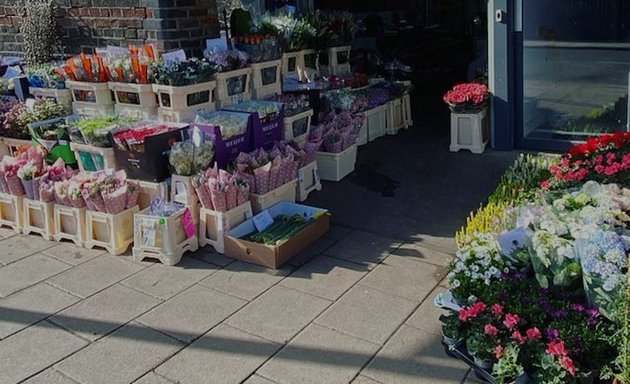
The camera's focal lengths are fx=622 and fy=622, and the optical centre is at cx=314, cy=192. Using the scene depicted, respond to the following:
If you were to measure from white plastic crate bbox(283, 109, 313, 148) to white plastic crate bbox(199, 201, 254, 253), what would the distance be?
3.80ft

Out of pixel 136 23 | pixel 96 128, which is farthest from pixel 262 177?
pixel 136 23

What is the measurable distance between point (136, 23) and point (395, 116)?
309cm

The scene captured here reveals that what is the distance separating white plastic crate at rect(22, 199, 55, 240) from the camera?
4.67 meters

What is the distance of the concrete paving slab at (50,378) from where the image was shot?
297 centimetres

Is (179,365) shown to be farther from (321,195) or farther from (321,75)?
(321,75)

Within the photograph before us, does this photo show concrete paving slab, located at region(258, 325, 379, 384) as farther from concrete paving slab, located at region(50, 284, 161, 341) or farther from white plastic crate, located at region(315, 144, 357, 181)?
white plastic crate, located at region(315, 144, 357, 181)

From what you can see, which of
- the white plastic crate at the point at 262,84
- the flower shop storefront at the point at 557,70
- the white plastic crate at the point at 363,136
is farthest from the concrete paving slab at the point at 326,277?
the flower shop storefront at the point at 557,70

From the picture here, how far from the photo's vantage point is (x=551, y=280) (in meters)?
2.88

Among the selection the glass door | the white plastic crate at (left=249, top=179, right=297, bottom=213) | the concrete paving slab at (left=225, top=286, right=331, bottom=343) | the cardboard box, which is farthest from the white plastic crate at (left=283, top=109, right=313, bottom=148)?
the glass door

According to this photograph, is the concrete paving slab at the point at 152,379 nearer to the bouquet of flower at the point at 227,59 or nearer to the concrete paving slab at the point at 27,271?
the concrete paving slab at the point at 27,271

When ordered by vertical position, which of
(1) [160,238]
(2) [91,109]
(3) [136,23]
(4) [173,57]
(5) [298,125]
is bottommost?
(1) [160,238]

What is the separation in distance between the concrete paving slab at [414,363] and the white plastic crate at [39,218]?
9.36 feet

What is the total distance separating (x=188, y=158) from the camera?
434 centimetres

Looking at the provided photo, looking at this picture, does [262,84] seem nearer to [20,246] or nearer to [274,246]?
[274,246]
